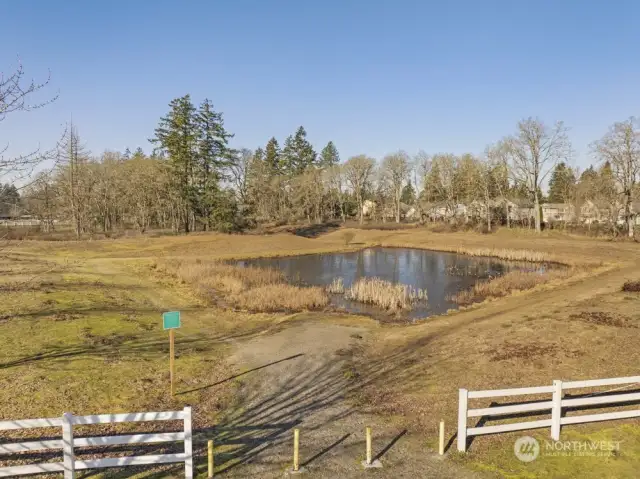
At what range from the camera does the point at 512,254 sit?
4669 centimetres

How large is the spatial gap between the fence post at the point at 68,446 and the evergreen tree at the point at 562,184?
93610 mm

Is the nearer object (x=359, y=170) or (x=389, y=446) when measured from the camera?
(x=389, y=446)

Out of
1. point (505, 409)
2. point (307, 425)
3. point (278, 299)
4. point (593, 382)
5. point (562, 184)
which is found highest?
point (562, 184)

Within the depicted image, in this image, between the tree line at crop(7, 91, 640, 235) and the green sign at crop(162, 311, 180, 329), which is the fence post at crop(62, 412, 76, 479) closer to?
the green sign at crop(162, 311, 180, 329)

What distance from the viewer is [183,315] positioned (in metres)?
22.0

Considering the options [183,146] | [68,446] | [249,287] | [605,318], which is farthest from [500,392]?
[183,146]

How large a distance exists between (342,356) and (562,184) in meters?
101

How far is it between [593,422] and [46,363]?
15.5 metres

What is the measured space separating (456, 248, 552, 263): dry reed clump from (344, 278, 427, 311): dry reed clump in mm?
21702

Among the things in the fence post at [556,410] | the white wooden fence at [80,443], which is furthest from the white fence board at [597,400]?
the white wooden fence at [80,443]

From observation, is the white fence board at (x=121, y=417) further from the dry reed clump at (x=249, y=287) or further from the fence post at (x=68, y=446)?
the dry reed clump at (x=249, y=287)

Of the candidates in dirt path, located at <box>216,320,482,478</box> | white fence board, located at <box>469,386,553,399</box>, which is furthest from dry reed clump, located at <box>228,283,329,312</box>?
white fence board, located at <box>469,386,553,399</box>

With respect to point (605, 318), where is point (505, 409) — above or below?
above

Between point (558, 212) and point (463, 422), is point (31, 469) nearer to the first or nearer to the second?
point (463, 422)
